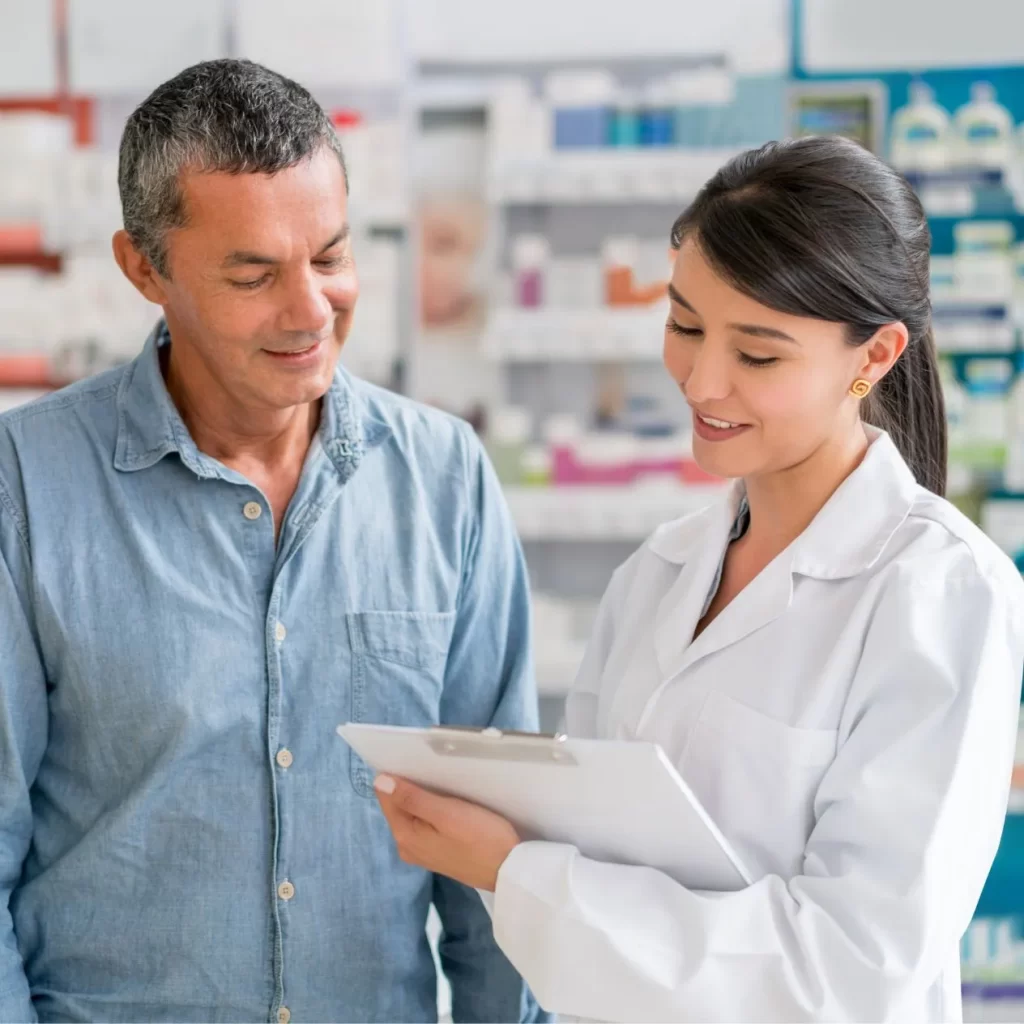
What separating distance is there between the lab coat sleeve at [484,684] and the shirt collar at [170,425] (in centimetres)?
15

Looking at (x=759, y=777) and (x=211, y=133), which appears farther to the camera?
(x=211, y=133)

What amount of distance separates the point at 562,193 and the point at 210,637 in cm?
229

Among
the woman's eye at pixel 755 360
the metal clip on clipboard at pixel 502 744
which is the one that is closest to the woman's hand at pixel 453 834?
the metal clip on clipboard at pixel 502 744

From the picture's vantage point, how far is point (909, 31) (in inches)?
137

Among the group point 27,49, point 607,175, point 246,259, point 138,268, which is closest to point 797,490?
point 246,259

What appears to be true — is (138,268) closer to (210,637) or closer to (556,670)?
(210,637)

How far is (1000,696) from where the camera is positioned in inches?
42.7

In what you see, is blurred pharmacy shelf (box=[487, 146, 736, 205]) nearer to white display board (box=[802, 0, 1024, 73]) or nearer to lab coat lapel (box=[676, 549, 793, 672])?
white display board (box=[802, 0, 1024, 73])

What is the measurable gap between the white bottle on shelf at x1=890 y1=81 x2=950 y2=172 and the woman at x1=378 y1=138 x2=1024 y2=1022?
2.22 m

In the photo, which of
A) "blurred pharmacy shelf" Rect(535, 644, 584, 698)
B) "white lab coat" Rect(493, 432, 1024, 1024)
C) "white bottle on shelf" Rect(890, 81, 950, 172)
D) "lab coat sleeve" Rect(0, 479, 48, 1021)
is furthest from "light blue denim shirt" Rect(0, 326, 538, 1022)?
"white bottle on shelf" Rect(890, 81, 950, 172)

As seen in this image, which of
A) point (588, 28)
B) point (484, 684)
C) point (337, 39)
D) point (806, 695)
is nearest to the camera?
point (806, 695)

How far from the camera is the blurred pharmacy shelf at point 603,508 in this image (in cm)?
341

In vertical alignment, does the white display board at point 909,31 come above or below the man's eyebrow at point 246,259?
above

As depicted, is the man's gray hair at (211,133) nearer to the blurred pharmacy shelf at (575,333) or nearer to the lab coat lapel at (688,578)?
the lab coat lapel at (688,578)
